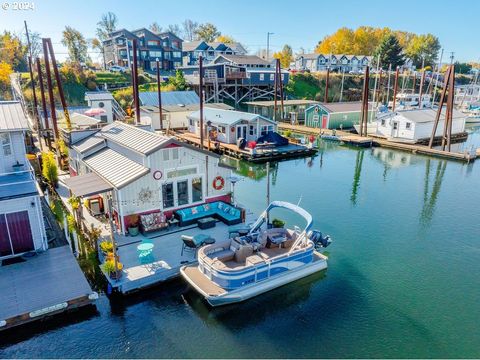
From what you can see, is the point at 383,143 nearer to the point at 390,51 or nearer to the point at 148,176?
the point at 148,176

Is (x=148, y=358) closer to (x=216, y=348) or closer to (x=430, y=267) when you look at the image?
(x=216, y=348)

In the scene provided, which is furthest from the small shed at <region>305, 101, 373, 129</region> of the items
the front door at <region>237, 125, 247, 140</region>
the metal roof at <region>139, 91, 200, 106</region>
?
the metal roof at <region>139, 91, 200, 106</region>

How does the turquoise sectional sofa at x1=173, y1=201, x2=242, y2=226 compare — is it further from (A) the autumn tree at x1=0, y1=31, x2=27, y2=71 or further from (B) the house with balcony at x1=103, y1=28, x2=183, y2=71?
(B) the house with balcony at x1=103, y1=28, x2=183, y2=71

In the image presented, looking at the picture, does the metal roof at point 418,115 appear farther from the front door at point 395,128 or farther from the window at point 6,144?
the window at point 6,144

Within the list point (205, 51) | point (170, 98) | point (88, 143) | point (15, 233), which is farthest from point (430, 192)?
point (205, 51)

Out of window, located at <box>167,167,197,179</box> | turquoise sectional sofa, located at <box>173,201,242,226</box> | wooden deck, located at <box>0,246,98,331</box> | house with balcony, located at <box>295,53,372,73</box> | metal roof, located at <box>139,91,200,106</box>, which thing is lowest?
wooden deck, located at <box>0,246,98,331</box>
